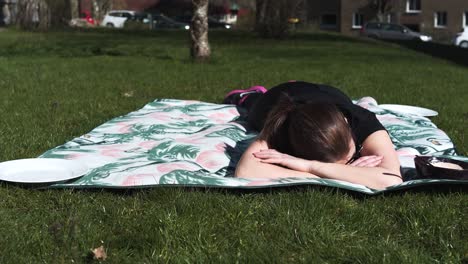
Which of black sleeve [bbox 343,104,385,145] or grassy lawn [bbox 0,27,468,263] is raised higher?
black sleeve [bbox 343,104,385,145]

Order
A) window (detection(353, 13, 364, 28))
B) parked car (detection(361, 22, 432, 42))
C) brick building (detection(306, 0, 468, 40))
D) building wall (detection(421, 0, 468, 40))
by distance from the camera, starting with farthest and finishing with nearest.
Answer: window (detection(353, 13, 364, 28)) → brick building (detection(306, 0, 468, 40)) → building wall (detection(421, 0, 468, 40)) → parked car (detection(361, 22, 432, 42))

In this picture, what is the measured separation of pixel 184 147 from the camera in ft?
15.0

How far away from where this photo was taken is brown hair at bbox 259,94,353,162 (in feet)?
12.1

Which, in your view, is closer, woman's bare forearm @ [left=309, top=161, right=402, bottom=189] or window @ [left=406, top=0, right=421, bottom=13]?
woman's bare forearm @ [left=309, top=161, right=402, bottom=189]

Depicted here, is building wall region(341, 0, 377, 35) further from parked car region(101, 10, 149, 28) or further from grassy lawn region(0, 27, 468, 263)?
grassy lawn region(0, 27, 468, 263)

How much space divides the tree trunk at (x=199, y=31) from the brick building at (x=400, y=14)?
133 feet

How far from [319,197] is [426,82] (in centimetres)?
801

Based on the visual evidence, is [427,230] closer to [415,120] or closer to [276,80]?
[415,120]

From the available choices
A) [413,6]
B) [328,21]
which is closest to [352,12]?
[328,21]

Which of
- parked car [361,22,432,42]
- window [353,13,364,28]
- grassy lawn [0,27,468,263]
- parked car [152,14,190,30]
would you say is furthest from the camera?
window [353,13,364,28]

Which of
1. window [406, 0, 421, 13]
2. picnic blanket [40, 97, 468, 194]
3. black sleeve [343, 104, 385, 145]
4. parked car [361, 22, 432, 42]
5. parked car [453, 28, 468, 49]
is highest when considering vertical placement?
window [406, 0, 421, 13]

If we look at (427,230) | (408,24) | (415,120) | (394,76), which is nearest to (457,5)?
(408,24)

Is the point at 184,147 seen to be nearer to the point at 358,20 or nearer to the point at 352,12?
the point at 352,12

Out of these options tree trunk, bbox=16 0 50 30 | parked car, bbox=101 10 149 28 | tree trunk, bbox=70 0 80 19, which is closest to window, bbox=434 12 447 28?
parked car, bbox=101 10 149 28
